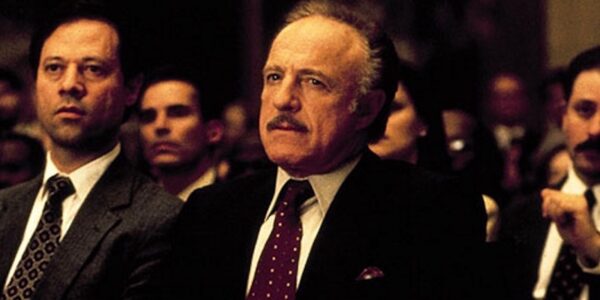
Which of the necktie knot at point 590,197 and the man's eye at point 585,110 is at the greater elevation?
the man's eye at point 585,110

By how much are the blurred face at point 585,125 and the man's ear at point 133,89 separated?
1447 millimetres

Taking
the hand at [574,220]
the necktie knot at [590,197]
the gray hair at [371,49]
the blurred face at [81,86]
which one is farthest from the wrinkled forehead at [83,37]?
the necktie knot at [590,197]

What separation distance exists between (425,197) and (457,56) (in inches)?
278

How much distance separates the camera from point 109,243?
3607mm

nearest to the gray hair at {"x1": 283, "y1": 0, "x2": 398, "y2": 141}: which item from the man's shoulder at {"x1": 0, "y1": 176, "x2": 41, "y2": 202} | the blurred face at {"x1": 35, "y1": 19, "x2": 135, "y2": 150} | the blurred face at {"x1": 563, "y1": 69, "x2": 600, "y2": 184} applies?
the blurred face at {"x1": 35, "y1": 19, "x2": 135, "y2": 150}

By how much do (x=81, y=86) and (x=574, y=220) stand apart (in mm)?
1445

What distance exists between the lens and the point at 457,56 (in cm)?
1020

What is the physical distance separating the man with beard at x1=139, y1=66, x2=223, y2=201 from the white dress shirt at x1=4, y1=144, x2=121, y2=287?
1000 mm

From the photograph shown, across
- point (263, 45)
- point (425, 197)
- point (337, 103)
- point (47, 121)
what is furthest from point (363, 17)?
point (263, 45)

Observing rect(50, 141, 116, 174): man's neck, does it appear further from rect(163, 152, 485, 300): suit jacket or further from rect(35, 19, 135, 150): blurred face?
rect(163, 152, 485, 300): suit jacket

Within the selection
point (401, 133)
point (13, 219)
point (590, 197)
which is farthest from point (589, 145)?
point (13, 219)

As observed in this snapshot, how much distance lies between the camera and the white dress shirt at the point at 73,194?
3.77 m

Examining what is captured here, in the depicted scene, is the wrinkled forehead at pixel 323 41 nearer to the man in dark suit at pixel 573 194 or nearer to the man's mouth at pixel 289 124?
the man's mouth at pixel 289 124

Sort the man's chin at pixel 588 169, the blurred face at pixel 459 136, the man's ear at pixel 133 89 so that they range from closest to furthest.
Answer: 1. the man's ear at pixel 133 89
2. the man's chin at pixel 588 169
3. the blurred face at pixel 459 136
